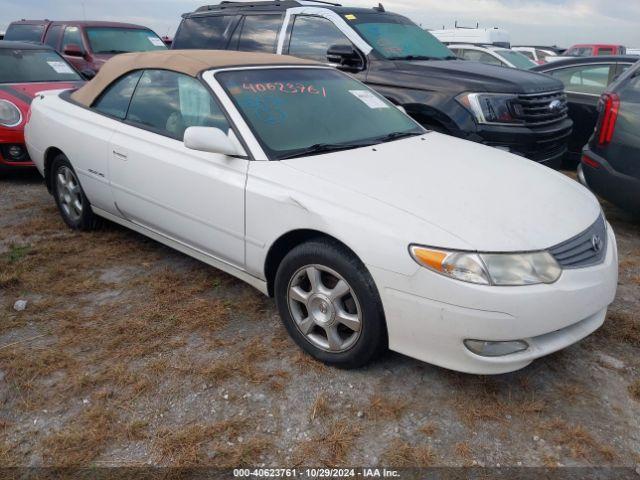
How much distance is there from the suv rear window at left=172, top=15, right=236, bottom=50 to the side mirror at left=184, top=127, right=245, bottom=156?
418 centimetres

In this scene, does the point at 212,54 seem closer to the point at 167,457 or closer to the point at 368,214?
the point at 368,214

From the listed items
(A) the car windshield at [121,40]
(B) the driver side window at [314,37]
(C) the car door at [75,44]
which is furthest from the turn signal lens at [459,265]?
(A) the car windshield at [121,40]

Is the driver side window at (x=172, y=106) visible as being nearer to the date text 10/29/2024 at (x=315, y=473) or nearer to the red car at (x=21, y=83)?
the date text 10/29/2024 at (x=315, y=473)

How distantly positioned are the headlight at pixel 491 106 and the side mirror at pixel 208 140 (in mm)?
2884

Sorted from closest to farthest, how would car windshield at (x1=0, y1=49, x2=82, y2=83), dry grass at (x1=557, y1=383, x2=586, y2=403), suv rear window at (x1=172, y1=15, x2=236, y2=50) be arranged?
dry grass at (x1=557, y1=383, x2=586, y2=403), car windshield at (x1=0, y1=49, x2=82, y2=83), suv rear window at (x1=172, y1=15, x2=236, y2=50)

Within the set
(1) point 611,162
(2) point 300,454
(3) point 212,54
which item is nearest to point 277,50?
(3) point 212,54

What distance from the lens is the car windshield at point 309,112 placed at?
10.4 ft

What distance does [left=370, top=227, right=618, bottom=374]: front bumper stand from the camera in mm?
2322

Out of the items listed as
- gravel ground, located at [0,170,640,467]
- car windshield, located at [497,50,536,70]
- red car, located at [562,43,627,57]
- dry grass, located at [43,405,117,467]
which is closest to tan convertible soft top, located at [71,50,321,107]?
→ gravel ground, located at [0,170,640,467]

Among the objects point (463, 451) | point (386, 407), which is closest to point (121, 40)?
point (386, 407)

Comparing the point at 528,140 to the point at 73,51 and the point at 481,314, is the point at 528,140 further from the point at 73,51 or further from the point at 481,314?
the point at 73,51

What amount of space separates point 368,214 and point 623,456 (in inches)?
57.2

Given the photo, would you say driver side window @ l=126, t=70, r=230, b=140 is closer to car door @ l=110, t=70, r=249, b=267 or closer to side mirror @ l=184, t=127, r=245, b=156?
car door @ l=110, t=70, r=249, b=267

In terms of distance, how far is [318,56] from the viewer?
6.14 m
